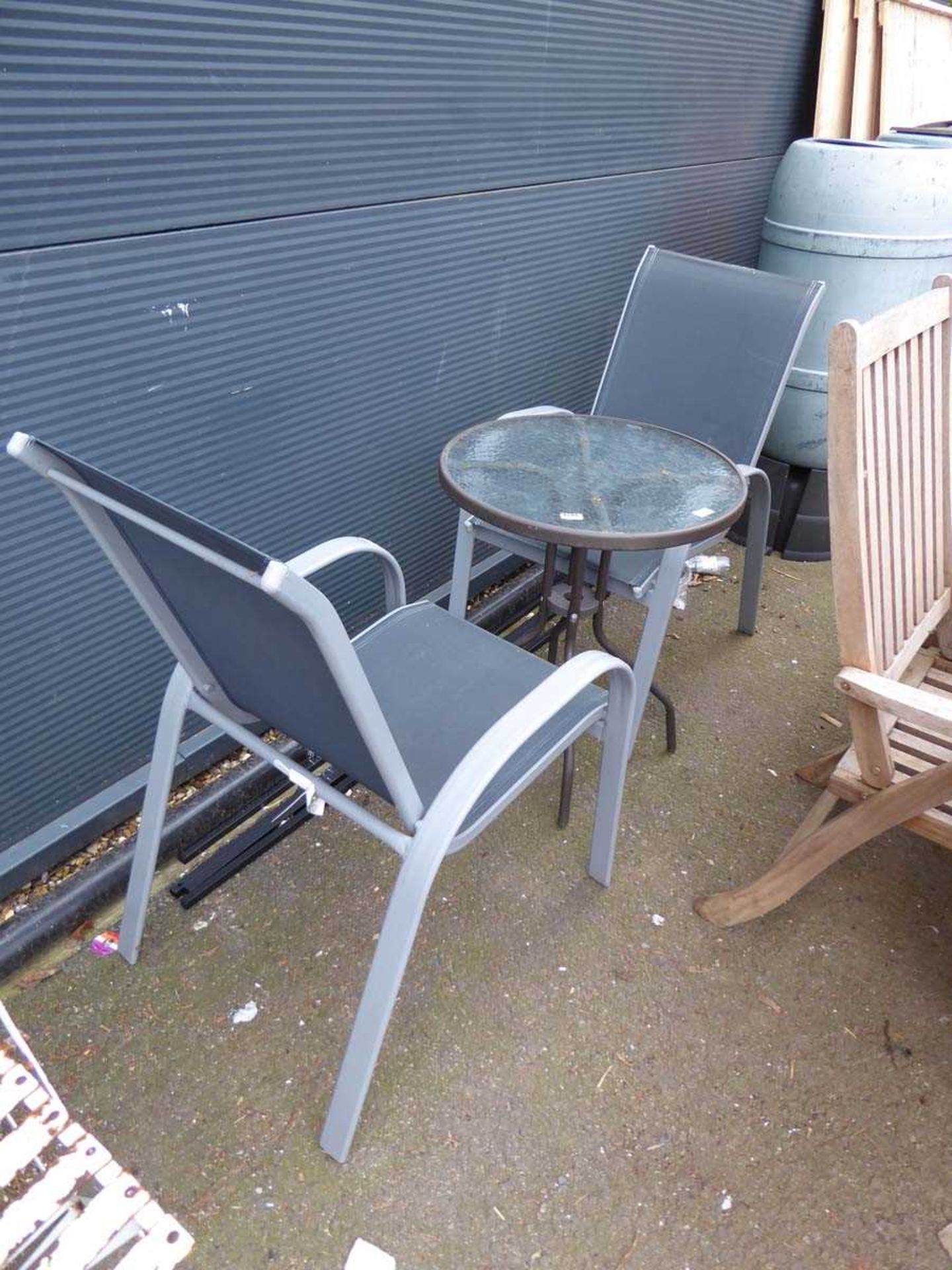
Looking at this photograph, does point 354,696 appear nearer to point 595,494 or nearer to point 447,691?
point 447,691

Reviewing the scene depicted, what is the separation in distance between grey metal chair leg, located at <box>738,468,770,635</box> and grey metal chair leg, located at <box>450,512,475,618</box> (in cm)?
78

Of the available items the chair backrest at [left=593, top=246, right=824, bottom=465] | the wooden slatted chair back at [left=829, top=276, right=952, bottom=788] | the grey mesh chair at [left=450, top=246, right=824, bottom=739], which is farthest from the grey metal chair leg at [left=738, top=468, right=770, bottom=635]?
the wooden slatted chair back at [left=829, top=276, right=952, bottom=788]

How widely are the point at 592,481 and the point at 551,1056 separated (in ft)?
3.89

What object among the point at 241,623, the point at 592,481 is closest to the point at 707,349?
the point at 592,481

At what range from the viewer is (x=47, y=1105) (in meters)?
1.08

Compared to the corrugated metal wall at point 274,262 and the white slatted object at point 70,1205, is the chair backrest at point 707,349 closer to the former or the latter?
the corrugated metal wall at point 274,262

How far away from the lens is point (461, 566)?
7.33 feet

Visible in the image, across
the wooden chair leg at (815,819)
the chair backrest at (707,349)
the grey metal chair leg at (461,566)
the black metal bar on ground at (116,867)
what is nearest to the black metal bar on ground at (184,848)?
the black metal bar on ground at (116,867)

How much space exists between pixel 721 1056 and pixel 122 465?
1.66 metres

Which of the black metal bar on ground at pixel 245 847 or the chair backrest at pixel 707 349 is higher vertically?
the chair backrest at pixel 707 349

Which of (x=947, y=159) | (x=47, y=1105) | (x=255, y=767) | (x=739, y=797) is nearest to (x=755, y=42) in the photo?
(x=947, y=159)

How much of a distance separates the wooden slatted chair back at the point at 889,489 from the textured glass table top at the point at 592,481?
1.01 feet

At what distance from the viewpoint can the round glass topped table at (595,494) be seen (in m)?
1.64

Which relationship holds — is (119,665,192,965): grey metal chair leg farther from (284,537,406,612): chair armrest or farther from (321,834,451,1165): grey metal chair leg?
(321,834,451,1165): grey metal chair leg
